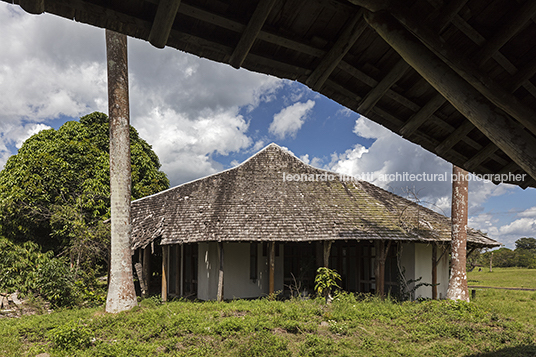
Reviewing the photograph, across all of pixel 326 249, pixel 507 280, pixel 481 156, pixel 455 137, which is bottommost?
pixel 507 280

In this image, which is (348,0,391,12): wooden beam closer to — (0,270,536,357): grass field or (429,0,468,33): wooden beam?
(429,0,468,33): wooden beam

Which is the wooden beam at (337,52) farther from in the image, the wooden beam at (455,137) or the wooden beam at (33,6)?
the wooden beam at (33,6)

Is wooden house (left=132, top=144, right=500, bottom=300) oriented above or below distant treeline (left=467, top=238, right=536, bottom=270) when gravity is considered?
above

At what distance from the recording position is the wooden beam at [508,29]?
2216 mm

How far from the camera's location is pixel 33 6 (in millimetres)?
2018

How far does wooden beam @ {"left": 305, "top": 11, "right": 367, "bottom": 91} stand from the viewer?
2465mm

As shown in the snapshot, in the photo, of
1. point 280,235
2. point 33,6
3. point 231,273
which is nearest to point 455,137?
point 33,6

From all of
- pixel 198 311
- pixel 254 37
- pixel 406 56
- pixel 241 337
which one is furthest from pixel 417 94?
pixel 198 311

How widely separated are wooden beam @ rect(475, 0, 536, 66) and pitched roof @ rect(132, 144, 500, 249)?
10.1 meters

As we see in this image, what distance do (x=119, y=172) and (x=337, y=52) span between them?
9.84 m

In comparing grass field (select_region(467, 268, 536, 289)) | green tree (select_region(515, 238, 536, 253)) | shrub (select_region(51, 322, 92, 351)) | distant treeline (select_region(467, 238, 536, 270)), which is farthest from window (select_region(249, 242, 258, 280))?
green tree (select_region(515, 238, 536, 253))

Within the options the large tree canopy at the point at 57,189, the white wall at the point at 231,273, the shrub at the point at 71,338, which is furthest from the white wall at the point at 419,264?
the large tree canopy at the point at 57,189

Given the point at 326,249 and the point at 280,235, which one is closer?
the point at 280,235

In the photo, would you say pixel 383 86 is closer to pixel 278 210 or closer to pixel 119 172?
pixel 119 172
